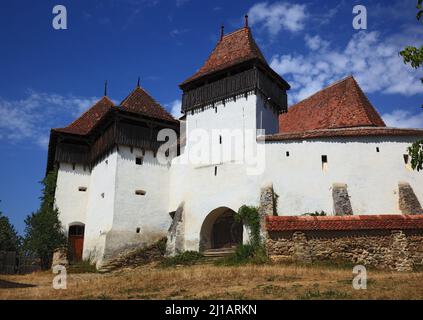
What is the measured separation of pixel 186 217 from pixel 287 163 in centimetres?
581

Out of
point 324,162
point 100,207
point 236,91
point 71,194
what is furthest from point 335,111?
point 71,194

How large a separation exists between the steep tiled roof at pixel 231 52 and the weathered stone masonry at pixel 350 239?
9.78 m

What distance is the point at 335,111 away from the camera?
2323 cm

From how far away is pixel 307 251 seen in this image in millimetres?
14672

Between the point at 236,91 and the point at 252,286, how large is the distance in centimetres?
1240

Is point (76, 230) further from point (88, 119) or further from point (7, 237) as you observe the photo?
point (7, 237)

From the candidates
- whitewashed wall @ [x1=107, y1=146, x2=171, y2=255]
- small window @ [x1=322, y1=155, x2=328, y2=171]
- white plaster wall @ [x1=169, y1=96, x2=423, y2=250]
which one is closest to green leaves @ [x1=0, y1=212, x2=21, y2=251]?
whitewashed wall @ [x1=107, y1=146, x2=171, y2=255]

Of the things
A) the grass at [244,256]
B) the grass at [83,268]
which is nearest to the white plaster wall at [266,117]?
the grass at [244,256]

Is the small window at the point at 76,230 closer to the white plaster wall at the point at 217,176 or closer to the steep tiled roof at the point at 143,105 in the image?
the white plaster wall at the point at 217,176

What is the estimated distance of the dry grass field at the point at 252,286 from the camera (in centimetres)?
966

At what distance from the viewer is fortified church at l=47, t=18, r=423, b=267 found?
1847 centimetres

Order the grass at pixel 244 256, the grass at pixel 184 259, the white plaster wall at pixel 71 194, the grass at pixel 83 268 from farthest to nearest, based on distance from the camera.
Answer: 1. the white plaster wall at pixel 71 194
2. the grass at pixel 83 268
3. the grass at pixel 184 259
4. the grass at pixel 244 256

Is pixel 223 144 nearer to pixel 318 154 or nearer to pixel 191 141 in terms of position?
pixel 191 141
